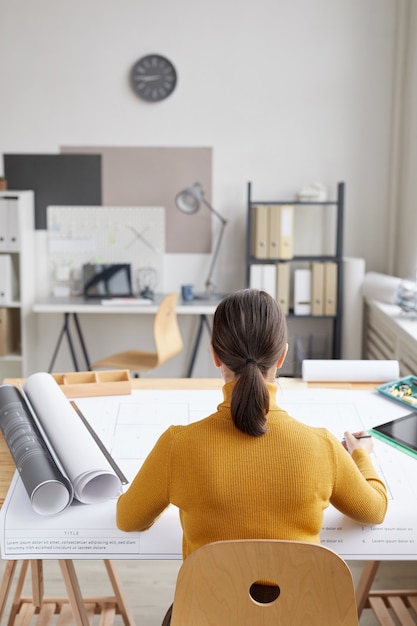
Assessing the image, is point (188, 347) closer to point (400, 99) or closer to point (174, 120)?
point (174, 120)

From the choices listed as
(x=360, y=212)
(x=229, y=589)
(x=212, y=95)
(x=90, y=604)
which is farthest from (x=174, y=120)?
(x=229, y=589)

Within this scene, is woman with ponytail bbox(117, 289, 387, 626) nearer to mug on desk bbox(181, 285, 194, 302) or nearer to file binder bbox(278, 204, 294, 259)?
file binder bbox(278, 204, 294, 259)

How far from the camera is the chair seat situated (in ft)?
14.0

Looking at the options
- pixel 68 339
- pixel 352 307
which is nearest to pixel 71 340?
pixel 68 339

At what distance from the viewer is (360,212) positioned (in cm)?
485

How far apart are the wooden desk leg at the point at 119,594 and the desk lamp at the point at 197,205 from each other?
2.61m

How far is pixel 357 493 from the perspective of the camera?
1514 millimetres

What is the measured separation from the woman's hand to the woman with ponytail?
360mm

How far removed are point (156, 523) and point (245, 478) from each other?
35 cm

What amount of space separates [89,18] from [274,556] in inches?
163

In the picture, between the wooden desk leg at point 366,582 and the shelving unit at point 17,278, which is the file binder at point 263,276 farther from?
the wooden desk leg at point 366,582

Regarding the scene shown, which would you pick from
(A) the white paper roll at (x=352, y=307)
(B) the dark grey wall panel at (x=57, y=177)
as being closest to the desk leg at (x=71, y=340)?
(B) the dark grey wall panel at (x=57, y=177)

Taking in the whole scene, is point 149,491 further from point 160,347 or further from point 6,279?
point 6,279

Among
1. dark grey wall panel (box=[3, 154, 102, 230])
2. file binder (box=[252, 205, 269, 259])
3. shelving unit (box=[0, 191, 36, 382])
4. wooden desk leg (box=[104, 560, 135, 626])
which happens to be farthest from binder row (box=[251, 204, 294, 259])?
wooden desk leg (box=[104, 560, 135, 626])
